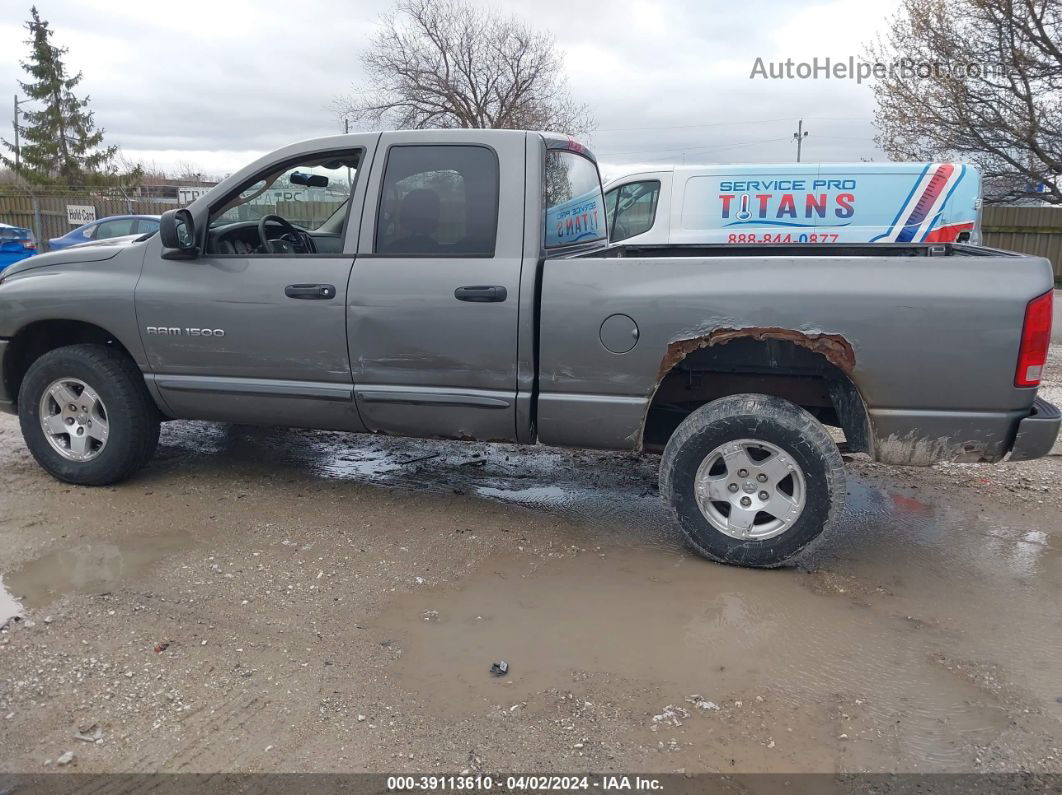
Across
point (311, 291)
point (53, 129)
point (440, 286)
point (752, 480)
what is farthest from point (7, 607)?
point (53, 129)

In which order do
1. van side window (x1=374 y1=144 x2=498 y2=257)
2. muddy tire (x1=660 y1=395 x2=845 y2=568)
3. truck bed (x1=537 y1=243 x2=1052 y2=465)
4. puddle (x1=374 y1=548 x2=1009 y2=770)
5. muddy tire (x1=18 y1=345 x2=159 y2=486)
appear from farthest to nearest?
muddy tire (x1=18 y1=345 x2=159 y2=486), van side window (x1=374 y1=144 x2=498 y2=257), muddy tire (x1=660 y1=395 x2=845 y2=568), truck bed (x1=537 y1=243 x2=1052 y2=465), puddle (x1=374 y1=548 x2=1009 y2=770)

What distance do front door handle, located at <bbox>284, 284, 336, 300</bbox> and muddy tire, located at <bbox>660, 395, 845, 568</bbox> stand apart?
1878mm

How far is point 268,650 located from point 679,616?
65.0 inches

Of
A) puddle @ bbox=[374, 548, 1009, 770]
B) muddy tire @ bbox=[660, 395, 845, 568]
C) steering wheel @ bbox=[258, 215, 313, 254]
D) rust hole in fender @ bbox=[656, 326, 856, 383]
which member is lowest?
puddle @ bbox=[374, 548, 1009, 770]

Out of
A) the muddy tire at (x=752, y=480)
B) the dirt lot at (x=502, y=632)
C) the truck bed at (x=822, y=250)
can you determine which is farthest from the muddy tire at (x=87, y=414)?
the muddy tire at (x=752, y=480)

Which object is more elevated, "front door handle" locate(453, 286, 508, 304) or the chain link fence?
the chain link fence

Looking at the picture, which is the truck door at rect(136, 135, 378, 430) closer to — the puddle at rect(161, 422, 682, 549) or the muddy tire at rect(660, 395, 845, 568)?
the puddle at rect(161, 422, 682, 549)

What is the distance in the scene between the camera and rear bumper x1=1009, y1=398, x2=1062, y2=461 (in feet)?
11.1

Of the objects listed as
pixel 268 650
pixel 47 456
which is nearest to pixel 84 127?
pixel 47 456

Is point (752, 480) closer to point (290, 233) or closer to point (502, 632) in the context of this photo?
point (502, 632)

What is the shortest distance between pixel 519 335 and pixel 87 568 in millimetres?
2291

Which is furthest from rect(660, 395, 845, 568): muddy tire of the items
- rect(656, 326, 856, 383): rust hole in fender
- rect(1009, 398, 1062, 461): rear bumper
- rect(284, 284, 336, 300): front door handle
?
rect(284, 284, 336, 300): front door handle

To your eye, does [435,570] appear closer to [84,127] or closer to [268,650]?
[268,650]

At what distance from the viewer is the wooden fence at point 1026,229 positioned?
21.0 m
